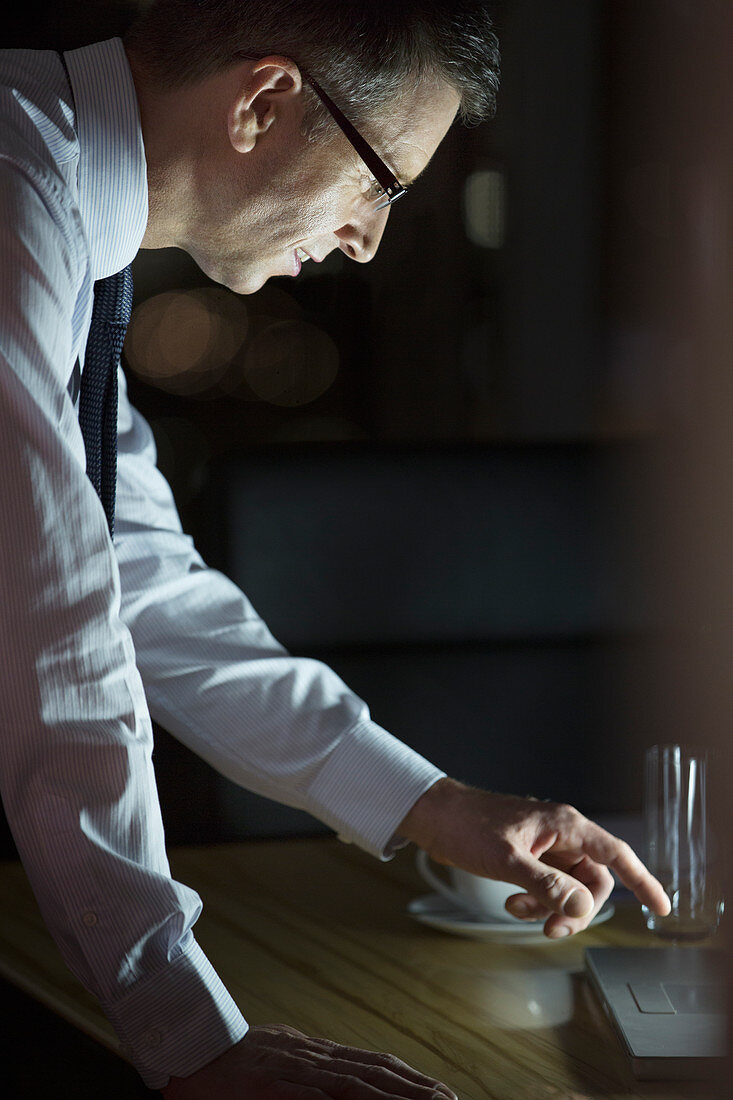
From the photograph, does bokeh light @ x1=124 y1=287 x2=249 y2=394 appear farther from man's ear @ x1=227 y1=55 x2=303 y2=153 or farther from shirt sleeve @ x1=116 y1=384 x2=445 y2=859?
man's ear @ x1=227 y1=55 x2=303 y2=153

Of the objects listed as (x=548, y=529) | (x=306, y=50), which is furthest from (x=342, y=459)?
(x=306, y=50)

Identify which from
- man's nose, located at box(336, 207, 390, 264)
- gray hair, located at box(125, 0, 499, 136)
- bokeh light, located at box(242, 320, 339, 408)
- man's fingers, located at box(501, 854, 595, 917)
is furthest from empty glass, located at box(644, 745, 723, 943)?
bokeh light, located at box(242, 320, 339, 408)

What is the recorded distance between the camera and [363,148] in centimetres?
93

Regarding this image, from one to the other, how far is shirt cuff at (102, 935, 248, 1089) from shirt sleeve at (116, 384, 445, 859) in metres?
0.37

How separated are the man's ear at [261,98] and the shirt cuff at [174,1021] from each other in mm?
640

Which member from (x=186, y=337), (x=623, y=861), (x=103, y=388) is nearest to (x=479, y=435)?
(x=186, y=337)

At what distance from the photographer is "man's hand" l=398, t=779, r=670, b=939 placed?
905mm

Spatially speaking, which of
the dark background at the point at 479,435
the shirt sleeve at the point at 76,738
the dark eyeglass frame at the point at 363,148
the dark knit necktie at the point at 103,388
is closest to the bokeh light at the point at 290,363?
the dark background at the point at 479,435

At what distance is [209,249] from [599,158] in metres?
0.92

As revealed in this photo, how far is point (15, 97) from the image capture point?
784mm

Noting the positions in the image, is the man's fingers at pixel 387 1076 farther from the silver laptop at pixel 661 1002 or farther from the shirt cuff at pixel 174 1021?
the silver laptop at pixel 661 1002

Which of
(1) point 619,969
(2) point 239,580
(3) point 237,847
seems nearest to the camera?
(1) point 619,969

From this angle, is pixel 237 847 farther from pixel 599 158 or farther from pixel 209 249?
pixel 599 158

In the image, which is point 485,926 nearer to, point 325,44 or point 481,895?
point 481,895
